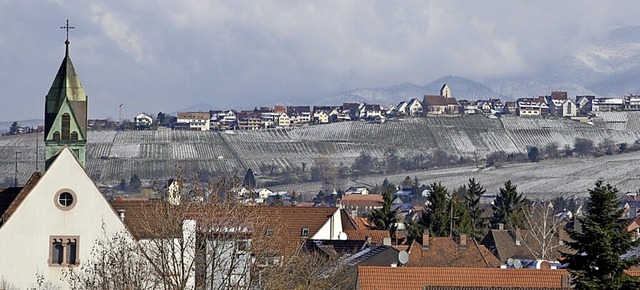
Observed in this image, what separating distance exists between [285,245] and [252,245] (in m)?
15.7

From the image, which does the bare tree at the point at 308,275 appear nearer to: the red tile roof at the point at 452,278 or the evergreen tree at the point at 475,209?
the red tile roof at the point at 452,278

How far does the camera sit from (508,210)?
11644cm

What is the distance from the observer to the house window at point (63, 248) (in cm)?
5109

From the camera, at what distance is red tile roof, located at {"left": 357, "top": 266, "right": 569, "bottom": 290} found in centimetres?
5009

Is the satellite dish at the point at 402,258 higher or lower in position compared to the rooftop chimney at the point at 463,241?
lower

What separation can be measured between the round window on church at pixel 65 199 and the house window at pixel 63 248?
0.98m

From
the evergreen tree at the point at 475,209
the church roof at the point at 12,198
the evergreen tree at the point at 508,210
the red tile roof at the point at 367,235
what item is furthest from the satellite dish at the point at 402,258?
the evergreen tree at the point at 508,210

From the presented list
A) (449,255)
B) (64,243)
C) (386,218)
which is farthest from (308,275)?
(386,218)

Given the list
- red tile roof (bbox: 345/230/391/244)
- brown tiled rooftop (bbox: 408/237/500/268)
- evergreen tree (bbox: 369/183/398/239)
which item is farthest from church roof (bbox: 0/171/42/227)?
evergreen tree (bbox: 369/183/398/239)

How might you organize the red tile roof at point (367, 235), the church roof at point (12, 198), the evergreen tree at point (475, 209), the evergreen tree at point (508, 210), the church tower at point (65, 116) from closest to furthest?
the church roof at point (12, 198) → the church tower at point (65, 116) → the red tile roof at point (367, 235) → the evergreen tree at point (475, 209) → the evergreen tree at point (508, 210)

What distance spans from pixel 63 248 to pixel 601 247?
898 inches

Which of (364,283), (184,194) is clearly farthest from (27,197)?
(184,194)

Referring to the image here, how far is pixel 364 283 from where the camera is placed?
49812mm

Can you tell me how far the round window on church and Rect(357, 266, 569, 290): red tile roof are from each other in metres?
9.21
